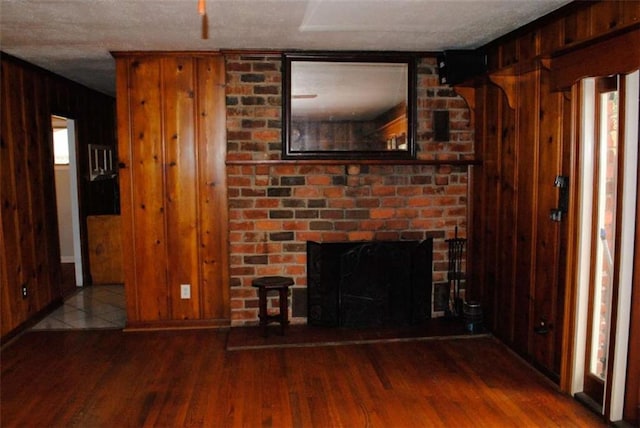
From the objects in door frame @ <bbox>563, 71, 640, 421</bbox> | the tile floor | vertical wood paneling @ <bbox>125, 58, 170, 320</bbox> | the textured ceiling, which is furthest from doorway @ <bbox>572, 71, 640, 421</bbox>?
the tile floor

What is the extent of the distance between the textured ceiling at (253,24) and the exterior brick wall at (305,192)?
0.41m

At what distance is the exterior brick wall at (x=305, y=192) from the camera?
4.02 metres

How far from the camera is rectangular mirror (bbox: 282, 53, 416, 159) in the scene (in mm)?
3957

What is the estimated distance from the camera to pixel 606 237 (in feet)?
8.97

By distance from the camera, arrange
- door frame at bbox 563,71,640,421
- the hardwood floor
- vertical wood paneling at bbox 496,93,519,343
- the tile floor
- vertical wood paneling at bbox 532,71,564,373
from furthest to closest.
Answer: the tile floor
vertical wood paneling at bbox 496,93,519,343
vertical wood paneling at bbox 532,71,564,373
the hardwood floor
door frame at bbox 563,71,640,421

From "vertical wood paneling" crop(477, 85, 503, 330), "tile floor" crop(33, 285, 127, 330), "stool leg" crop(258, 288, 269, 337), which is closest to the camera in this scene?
"vertical wood paneling" crop(477, 85, 503, 330)

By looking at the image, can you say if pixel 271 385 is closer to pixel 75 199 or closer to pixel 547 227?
pixel 547 227

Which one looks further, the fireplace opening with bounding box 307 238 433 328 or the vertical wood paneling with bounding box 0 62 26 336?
the fireplace opening with bounding box 307 238 433 328

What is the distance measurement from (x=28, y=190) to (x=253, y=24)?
8.35ft

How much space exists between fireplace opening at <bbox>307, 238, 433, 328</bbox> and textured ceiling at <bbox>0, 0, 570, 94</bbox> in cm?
155

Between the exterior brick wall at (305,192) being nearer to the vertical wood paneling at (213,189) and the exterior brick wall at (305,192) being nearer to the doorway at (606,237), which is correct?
the vertical wood paneling at (213,189)

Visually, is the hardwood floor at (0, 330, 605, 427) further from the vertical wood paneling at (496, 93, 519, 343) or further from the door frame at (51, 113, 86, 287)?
the door frame at (51, 113, 86, 287)

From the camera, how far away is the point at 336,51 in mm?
3916

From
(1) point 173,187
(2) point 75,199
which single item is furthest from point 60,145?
(1) point 173,187
